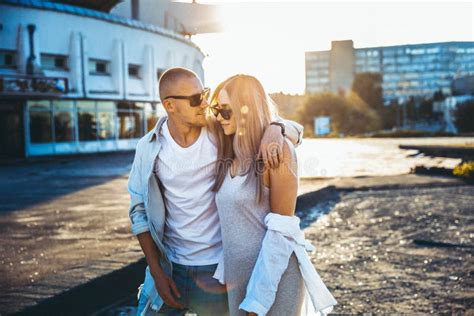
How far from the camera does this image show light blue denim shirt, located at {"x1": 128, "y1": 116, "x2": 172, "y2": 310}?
2914 mm

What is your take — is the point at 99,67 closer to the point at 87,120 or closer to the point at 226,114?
the point at 87,120

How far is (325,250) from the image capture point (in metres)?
7.25

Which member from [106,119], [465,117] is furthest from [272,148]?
[465,117]

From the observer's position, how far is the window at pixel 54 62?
3272 cm

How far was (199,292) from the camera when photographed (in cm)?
291

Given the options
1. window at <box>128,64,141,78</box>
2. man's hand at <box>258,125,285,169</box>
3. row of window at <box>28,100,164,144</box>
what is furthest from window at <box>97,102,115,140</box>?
man's hand at <box>258,125,285,169</box>

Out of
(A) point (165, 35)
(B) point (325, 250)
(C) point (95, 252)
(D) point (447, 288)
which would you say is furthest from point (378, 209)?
(A) point (165, 35)

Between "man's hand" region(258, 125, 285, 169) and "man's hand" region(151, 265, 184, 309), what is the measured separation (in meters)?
0.82

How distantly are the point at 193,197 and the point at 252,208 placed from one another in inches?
16.2

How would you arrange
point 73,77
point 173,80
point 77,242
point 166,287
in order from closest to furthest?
point 166,287, point 173,80, point 77,242, point 73,77

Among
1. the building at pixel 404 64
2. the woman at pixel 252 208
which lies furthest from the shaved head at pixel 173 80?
the building at pixel 404 64

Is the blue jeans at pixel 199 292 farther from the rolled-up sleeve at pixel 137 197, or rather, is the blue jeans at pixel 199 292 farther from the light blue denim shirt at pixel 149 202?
the rolled-up sleeve at pixel 137 197

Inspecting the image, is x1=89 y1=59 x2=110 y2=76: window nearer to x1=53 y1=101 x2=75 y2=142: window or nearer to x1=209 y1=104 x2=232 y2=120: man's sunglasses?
x1=53 y1=101 x2=75 y2=142: window

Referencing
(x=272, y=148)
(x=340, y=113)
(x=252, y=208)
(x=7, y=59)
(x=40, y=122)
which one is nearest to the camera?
(x=272, y=148)
